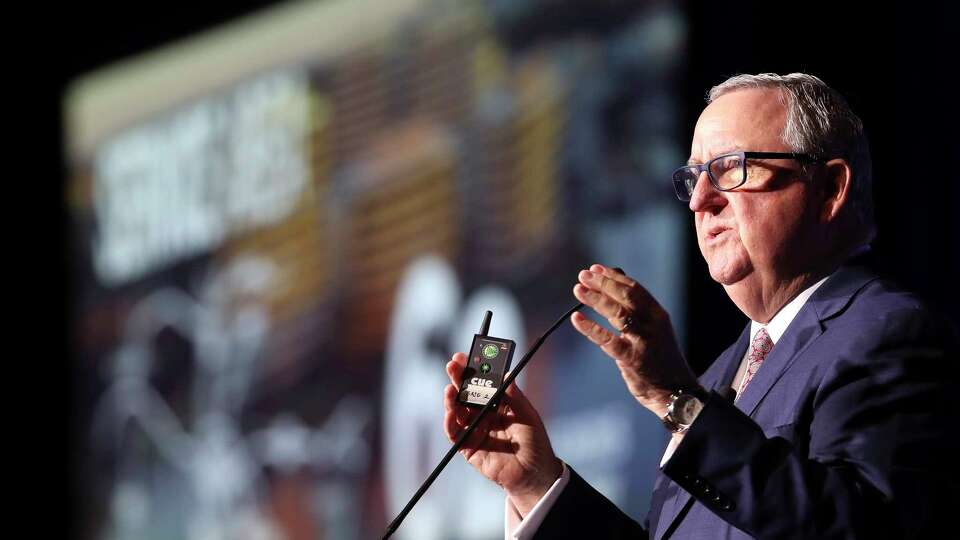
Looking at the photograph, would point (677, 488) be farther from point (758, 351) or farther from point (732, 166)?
point (732, 166)

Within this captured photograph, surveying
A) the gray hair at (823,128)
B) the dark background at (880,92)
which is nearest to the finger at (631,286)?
the gray hair at (823,128)

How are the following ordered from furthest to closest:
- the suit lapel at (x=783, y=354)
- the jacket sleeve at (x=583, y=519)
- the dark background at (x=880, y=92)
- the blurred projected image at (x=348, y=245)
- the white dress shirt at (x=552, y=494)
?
the blurred projected image at (x=348, y=245) → the dark background at (x=880, y=92) → the jacket sleeve at (x=583, y=519) → the white dress shirt at (x=552, y=494) → the suit lapel at (x=783, y=354)

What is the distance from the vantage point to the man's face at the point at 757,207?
1650 mm

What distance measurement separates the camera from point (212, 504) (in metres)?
4.54

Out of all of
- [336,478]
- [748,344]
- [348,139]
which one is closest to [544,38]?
[348,139]

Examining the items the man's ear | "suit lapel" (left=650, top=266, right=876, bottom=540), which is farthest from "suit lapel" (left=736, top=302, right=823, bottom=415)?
the man's ear

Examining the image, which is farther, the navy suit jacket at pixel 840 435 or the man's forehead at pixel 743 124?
the man's forehead at pixel 743 124

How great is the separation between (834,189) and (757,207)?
0.40ft

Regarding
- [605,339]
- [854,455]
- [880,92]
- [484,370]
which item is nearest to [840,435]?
[854,455]

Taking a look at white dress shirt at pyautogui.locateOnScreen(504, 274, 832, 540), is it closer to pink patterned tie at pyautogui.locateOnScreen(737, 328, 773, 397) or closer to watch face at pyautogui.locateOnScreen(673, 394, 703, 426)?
pink patterned tie at pyautogui.locateOnScreen(737, 328, 773, 397)

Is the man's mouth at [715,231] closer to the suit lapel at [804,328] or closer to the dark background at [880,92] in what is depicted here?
the suit lapel at [804,328]

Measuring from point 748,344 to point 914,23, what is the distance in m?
1.72

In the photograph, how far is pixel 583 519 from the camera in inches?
72.2

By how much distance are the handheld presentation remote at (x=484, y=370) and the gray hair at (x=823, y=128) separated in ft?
1.58
